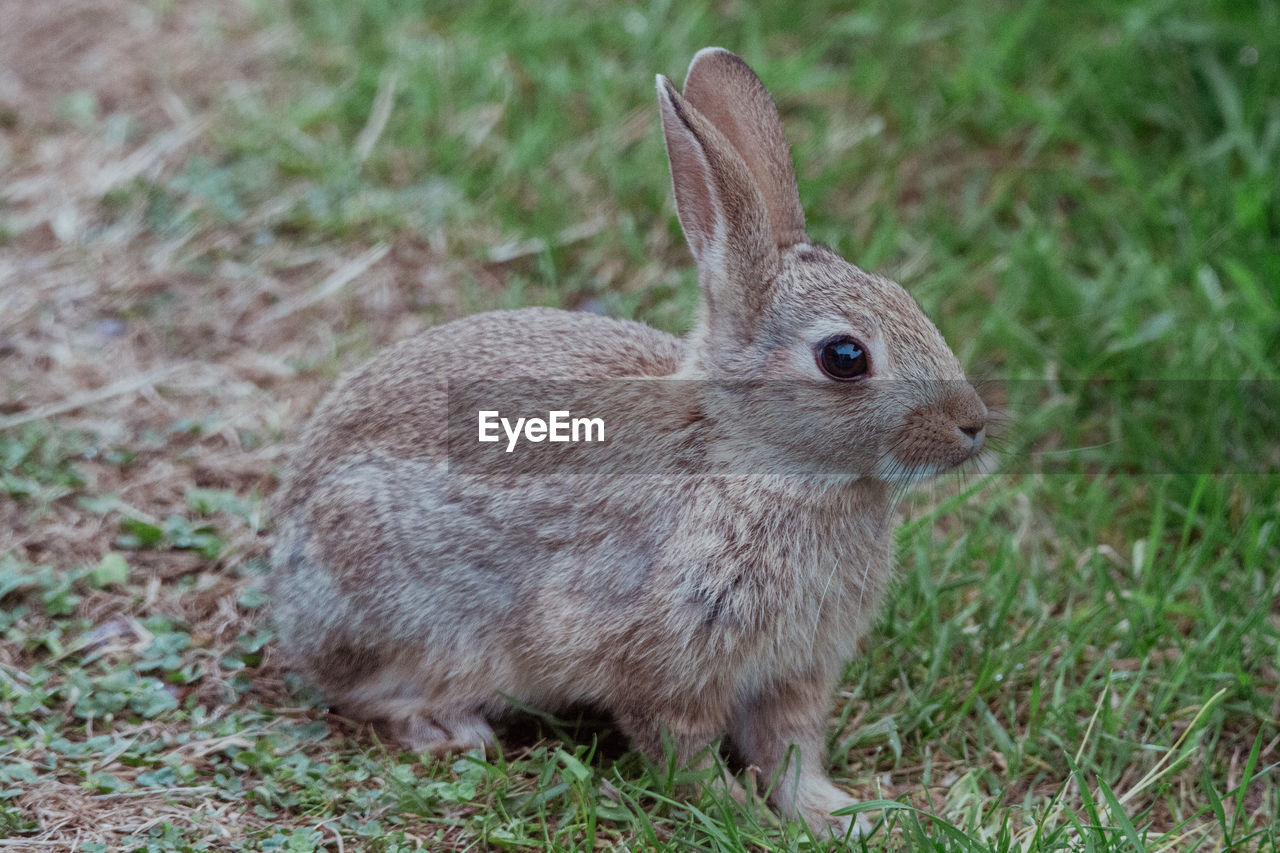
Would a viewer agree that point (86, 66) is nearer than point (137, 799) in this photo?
No

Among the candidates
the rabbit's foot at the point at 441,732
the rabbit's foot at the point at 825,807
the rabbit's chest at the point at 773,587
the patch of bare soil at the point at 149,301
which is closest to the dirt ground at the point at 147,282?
the patch of bare soil at the point at 149,301

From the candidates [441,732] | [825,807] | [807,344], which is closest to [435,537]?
[441,732]

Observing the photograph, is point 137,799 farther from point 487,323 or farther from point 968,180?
point 968,180

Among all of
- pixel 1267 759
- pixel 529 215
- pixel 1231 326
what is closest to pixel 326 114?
pixel 529 215

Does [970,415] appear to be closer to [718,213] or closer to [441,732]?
[718,213]

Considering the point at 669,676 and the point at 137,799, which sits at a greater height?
the point at 669,676

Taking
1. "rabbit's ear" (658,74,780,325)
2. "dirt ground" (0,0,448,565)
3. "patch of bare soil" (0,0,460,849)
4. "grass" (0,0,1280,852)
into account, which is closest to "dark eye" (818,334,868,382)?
"rabbit's ear" (658,74,780,325)

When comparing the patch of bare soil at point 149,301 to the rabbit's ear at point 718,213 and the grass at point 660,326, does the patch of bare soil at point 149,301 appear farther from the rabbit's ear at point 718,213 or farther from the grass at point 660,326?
the rabbit's ear at point 718,213
